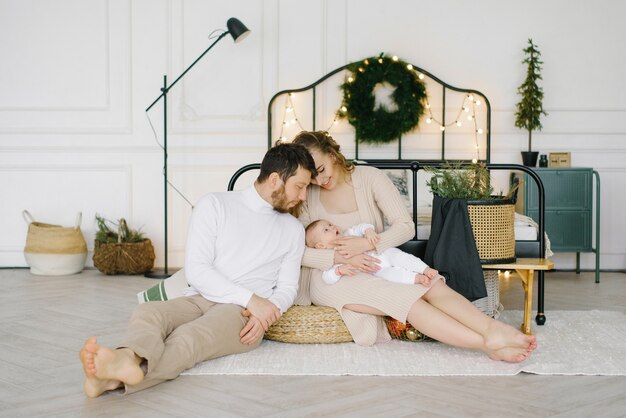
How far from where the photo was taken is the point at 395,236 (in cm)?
308

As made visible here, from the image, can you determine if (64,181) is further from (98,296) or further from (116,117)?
(98,296)

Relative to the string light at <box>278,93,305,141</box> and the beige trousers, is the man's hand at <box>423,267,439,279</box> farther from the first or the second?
the string light at <box>278,93,305,141</box>

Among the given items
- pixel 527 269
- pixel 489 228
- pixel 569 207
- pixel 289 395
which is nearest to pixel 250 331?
pixel 289 395

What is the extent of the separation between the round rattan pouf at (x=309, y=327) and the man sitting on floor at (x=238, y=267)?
90 millimetres

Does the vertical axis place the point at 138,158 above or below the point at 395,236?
above

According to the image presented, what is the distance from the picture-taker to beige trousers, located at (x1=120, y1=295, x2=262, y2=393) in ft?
7.55

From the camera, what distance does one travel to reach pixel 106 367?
2150 millimetres

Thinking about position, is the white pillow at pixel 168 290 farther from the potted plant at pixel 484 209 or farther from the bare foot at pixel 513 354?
the bare foot at pixel 513 354

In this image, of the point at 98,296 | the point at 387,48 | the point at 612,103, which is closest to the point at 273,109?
the point at 387,48

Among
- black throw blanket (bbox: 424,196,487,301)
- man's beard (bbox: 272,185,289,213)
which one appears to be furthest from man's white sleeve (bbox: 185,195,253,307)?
black throw blanket (bbox: 424,196,487,301)

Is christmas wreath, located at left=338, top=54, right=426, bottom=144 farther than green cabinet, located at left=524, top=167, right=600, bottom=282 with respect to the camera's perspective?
Yes

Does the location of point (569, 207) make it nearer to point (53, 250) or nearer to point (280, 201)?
point (280, 201)

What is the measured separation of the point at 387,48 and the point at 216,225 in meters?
3.00

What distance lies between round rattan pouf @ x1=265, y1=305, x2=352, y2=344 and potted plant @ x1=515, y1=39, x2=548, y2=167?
9.05 feet
